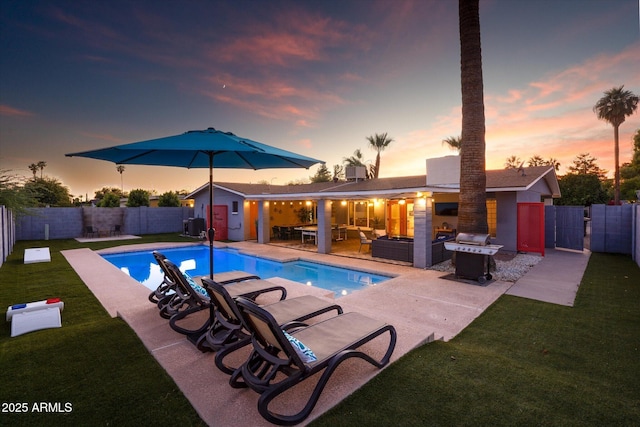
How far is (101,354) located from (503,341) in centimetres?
618

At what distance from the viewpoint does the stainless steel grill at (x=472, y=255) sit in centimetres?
838

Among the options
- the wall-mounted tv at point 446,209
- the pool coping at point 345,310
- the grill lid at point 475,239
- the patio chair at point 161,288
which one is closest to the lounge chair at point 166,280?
the patio chair at point 161,288

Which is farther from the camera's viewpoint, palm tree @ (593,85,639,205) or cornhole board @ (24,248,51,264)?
palm tree @ (593,85,639,205)

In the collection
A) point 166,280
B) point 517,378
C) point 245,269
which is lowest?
point 245,269

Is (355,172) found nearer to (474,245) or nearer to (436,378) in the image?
(474,245)

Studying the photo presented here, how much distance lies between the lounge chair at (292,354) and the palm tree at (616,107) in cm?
4090

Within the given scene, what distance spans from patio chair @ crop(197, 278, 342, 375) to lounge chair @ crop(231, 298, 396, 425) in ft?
1.32

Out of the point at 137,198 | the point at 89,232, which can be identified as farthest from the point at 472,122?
the point at 137,198

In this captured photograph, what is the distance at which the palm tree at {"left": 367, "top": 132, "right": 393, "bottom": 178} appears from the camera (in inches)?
1572

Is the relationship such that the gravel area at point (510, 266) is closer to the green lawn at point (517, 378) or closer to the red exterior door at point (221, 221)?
the green lawn at point (517, 378)

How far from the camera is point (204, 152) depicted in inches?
208

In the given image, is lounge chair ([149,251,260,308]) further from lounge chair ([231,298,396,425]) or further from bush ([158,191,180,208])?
bush ([158,191,180,208])

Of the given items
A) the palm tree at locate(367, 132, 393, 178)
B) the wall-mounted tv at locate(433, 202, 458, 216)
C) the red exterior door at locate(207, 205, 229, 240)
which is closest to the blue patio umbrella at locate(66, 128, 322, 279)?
the wall-mounted tv at locate(433, 202, 458, 216)

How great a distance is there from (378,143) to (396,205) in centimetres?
2246
